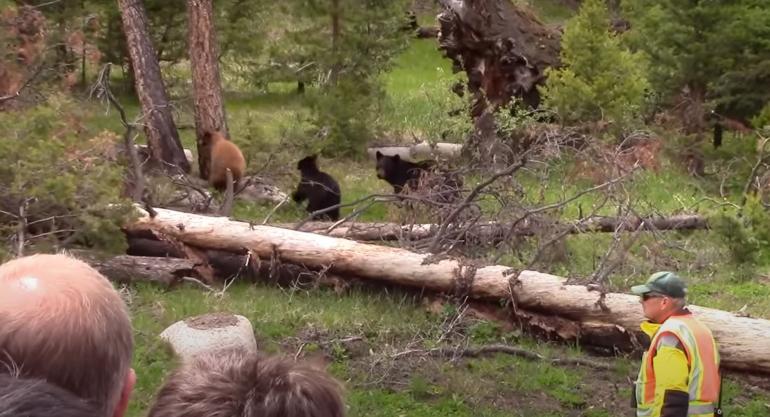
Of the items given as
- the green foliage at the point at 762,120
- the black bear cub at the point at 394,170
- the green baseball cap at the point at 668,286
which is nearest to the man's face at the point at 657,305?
the green baseball cap at the point at 668,286

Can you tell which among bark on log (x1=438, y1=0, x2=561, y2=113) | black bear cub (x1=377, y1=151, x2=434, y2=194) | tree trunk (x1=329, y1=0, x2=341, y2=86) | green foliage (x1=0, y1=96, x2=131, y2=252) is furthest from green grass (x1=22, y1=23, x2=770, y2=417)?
tree trunk (x1=329, y1=0, x2=341, y2=86)

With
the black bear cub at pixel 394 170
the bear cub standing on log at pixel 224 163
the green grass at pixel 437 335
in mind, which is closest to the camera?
the green grass at pixel 437 335

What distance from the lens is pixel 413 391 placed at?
8344 mm

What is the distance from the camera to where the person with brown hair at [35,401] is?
5.97 ft

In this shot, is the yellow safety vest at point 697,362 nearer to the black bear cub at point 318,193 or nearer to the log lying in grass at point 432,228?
the log lying in grass at point 432,228

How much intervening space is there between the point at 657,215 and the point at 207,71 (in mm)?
7798

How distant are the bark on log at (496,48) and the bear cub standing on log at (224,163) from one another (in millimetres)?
6056

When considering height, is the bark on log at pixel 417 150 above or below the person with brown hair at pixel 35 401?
below

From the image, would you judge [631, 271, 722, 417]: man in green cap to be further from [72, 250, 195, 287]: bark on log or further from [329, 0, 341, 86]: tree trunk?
[329, 0, 341, 86]: tree trunk

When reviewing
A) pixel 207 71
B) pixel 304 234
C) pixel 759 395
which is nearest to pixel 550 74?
pixel 207 71

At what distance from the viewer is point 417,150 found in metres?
20.2

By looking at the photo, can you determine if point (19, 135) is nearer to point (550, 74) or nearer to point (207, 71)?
point (207, 71)

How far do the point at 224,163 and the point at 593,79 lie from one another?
7513 millimetres

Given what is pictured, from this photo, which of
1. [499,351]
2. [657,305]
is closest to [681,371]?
[657,305]
